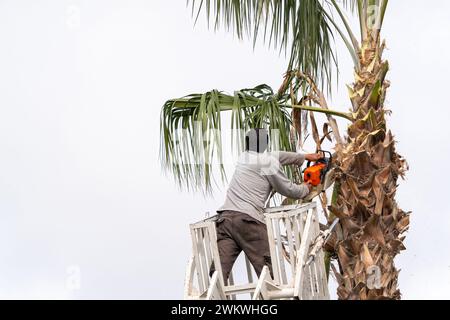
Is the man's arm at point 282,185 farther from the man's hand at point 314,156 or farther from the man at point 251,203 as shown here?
the man's hand at point 314,156

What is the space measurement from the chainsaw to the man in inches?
27.7

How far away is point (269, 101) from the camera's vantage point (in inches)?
534

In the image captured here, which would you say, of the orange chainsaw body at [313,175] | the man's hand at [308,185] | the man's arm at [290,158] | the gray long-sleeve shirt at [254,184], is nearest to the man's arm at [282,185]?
the gray long-sleeve shirt at [254,184]

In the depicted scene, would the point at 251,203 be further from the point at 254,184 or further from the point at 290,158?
the point at 290,158

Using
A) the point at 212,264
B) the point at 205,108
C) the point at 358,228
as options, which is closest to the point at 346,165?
the point at 358,228

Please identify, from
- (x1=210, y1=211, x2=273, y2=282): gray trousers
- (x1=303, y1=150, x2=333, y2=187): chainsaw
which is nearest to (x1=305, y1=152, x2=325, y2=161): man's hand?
(x1=303, y1=150, x2=333, y2=187): chainsaw

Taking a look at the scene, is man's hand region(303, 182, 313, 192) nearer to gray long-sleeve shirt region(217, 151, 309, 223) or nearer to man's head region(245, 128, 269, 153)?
gray long-sleeve shirt region(217, 151, 309, 223)

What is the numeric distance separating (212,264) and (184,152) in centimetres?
282

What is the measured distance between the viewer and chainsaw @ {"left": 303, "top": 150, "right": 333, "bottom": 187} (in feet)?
40.5

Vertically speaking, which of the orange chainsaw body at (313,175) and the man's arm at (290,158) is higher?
the man's arm at (290,158)

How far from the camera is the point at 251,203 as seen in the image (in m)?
11.3

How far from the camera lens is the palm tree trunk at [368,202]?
13172mm
